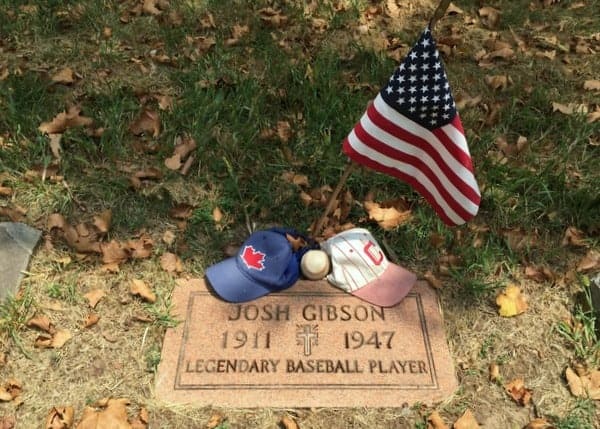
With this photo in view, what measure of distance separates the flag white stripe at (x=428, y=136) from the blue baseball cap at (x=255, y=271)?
2.73 ft

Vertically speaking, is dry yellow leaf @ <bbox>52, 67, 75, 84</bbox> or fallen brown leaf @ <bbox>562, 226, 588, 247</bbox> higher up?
fallen brown leaf @ <bbox>562, 226, 588, 247</bbox>

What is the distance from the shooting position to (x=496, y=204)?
9.01ft

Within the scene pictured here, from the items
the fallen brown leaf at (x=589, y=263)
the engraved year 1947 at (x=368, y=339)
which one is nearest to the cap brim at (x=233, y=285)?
the engraved year 1947 at (x=368, y=339)

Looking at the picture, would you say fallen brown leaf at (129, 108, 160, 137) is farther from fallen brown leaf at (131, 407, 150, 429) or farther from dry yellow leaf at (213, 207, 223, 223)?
fallen brown leaf at (131, 407, 150, 429)

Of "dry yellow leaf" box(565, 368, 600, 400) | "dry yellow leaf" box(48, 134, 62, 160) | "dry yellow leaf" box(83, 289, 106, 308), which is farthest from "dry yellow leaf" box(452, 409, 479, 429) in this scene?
"dry yellow leaf" box(48, 134, 62, 160)

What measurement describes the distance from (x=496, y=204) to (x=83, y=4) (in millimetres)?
3181

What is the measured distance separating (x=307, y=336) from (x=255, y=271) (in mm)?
378

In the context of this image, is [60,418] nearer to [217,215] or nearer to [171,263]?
[171,263]

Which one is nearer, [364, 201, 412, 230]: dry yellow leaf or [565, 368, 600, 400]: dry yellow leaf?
[565, 368, 600, 400]: dry yellow leaf

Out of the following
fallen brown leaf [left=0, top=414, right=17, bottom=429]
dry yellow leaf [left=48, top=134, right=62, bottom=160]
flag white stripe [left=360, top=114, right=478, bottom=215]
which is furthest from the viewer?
dry yellow leaf [left=48, top=134, right=62, bottom=160]

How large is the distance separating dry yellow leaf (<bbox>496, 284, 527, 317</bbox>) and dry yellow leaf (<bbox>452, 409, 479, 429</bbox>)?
0.54m

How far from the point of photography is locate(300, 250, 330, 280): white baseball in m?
2.36

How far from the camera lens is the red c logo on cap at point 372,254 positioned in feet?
7.94

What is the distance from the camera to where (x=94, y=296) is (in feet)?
7.84
